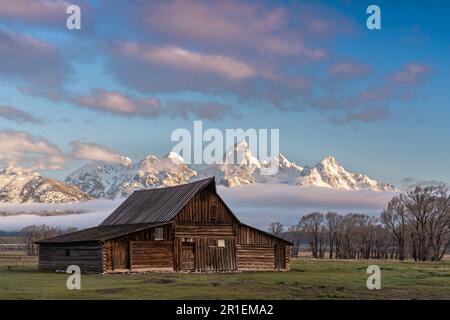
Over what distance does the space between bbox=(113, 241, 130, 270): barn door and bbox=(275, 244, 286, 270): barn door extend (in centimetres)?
1597

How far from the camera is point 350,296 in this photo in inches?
1387

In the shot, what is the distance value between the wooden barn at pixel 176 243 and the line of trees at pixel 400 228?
5999 centimetres

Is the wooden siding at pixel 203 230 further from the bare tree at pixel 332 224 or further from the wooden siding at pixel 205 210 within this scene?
the bare tree at pixel 332 224

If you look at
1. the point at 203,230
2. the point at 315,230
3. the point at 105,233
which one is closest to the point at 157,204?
the point at 105,233

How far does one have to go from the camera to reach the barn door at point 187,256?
6338cm

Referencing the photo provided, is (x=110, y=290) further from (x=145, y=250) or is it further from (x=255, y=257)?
(x=255, y=257)

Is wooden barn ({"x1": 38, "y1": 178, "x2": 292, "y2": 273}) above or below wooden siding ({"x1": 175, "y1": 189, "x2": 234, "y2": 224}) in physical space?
below

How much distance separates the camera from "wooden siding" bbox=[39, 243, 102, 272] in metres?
60.0

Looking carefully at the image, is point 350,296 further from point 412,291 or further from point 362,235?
point 362,235

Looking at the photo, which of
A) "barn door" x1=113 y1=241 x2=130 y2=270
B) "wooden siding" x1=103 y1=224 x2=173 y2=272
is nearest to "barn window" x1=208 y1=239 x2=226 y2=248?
"wooden siding" x1=103 y1=224 x2=173 y2=272

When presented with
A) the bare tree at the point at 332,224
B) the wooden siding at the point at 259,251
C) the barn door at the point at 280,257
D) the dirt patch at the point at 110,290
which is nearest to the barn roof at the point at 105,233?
the wooden siding at the point at 259,251

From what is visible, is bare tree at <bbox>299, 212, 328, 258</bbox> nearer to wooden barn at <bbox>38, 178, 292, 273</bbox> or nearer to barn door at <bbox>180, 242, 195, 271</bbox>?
wooden barn at <bbox>38, 178, 292, 273</bbox>

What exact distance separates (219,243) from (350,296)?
31.6 meters

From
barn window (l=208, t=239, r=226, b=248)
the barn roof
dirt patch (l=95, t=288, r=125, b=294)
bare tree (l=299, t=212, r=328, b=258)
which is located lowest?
bare tree (l=299, t=212, r=328, b=258)
